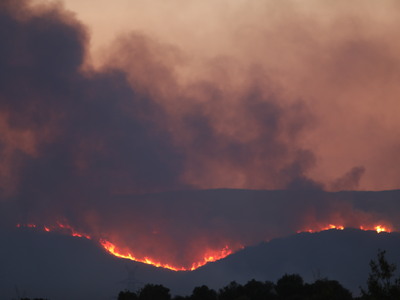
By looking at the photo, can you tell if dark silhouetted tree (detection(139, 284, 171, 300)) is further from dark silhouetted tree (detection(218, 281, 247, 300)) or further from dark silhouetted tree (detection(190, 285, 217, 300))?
dark silhouetted tree (detection(218, 281, 247, 300))

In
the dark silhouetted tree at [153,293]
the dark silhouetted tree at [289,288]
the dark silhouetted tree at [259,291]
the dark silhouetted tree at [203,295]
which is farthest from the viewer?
the dark silhouetted tree at [259,291]

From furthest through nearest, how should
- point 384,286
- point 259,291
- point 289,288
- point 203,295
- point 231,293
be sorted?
point 231,293 → point 259,291 → point 203,295 → point 289,288 → point 384,286

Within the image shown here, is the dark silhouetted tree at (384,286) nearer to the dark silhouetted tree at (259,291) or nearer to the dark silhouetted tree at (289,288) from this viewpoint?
the dark silhouetted tree at (289,288)

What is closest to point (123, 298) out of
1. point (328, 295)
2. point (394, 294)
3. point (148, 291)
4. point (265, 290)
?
point (148, 291)

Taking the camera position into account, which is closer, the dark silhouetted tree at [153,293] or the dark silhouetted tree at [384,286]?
the dark silhouetted tree at [384,286]

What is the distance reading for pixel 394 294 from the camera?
1620 inches

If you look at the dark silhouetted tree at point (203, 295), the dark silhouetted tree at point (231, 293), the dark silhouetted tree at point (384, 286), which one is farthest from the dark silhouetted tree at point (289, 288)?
the dark silhouetted tree at point (384, 286)

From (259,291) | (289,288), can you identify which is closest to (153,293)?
(259,291)

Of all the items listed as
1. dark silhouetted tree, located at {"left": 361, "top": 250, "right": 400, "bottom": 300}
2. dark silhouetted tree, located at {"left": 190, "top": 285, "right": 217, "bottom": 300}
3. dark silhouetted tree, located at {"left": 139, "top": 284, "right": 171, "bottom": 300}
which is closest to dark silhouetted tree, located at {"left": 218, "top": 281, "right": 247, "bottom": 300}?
dark silhouetted tree, located at {"left": 190, "top": 285, "right": 217, "bottom": 300}

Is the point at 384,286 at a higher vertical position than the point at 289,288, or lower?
lower

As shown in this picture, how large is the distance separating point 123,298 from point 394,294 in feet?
226

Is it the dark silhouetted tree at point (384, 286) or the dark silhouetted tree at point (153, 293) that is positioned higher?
the dark silhouetted tree at point (153, 293)

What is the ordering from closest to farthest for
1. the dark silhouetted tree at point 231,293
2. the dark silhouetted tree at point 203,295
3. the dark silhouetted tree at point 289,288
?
the dark silhouetted tree at point 289,288
the dark silhouetted tree at point 203,295
the dark silhouetted tree at point 231,293

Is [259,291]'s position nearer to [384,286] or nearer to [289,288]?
[289,288]
